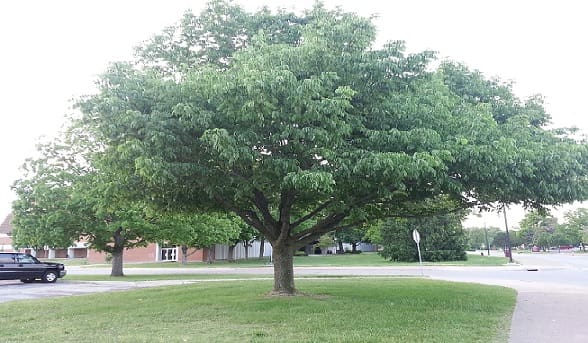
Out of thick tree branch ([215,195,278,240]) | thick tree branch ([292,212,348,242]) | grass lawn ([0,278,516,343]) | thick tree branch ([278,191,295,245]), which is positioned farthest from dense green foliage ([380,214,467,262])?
thick tree branch ([278,191,295,245])

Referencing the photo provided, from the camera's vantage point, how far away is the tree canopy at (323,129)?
8.91 meters

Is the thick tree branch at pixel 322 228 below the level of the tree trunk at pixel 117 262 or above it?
above

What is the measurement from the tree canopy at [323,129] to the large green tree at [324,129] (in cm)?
3

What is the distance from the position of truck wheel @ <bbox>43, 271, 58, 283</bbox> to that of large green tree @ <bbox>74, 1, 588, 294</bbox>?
16.1 metres

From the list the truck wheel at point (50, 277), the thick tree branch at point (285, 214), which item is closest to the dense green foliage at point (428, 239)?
the truck wheel at point (50, 277)

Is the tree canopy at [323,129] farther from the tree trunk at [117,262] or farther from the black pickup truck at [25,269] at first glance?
the tree trunk at [117,262]

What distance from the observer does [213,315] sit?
11164 millimetres

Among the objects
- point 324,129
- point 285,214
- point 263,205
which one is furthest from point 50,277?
point 324,129

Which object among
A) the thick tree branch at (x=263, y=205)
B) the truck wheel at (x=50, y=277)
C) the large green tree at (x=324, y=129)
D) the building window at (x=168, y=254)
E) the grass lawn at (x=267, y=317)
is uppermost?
the large green tree at (x=324, y=129)

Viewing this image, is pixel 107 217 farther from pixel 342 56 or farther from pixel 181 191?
pixel 342 56

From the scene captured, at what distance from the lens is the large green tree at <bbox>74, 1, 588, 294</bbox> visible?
8.91 metres

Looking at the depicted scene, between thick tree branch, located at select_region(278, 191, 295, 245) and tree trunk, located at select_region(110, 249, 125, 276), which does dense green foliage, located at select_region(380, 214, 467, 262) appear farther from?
thick tree branch, located at select_region(278, 191, 295, 245)

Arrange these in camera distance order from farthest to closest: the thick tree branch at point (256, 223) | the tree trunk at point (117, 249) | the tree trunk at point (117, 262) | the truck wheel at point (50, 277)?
the tree trunk at point (117, 262) < the tree trunk at point (117, 249) < the truck wheel at point (50, 277) < the thick tree branch at point (256, 223)

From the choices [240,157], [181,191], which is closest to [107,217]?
[181,191]
